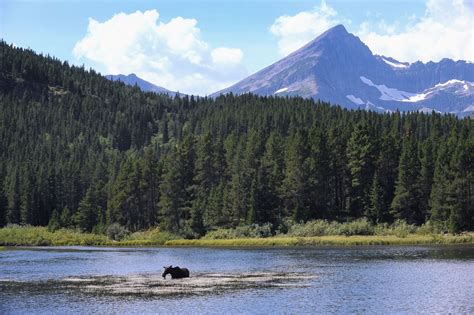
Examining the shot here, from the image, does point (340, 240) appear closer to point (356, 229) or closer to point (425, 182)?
point (356, 229)

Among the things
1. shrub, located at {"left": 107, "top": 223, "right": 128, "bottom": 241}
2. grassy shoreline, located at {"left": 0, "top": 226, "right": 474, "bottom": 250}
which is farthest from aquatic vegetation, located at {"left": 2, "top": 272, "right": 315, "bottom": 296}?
shrub, located at {"left": 107, "top": 223, "right": 128, "bottom": 241}

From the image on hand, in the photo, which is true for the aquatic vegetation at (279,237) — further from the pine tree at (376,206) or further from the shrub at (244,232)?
the pine tree at (376,206)

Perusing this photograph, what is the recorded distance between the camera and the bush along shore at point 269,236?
397 feet

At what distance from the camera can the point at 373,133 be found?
154 meters

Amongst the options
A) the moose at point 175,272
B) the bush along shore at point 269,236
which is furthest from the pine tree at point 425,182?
the moose at point 175,272

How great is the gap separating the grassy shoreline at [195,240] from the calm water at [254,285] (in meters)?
24.9

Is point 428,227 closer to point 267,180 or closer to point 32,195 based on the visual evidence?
point 267,180

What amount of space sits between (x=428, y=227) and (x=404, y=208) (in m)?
11.4

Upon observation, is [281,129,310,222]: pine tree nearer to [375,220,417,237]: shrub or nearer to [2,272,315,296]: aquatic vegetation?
[375,220,417,237]: shrub

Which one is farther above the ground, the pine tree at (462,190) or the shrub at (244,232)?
the pine tree at (462,190)

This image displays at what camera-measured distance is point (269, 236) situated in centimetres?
13512

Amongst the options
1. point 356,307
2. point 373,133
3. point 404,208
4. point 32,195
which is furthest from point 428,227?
point 32,195

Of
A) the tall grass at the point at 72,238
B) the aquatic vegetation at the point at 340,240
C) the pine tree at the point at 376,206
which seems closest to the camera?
the aquatic vegetation at the point at 340,240

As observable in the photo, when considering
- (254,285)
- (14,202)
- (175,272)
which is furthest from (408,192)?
(14,202)
